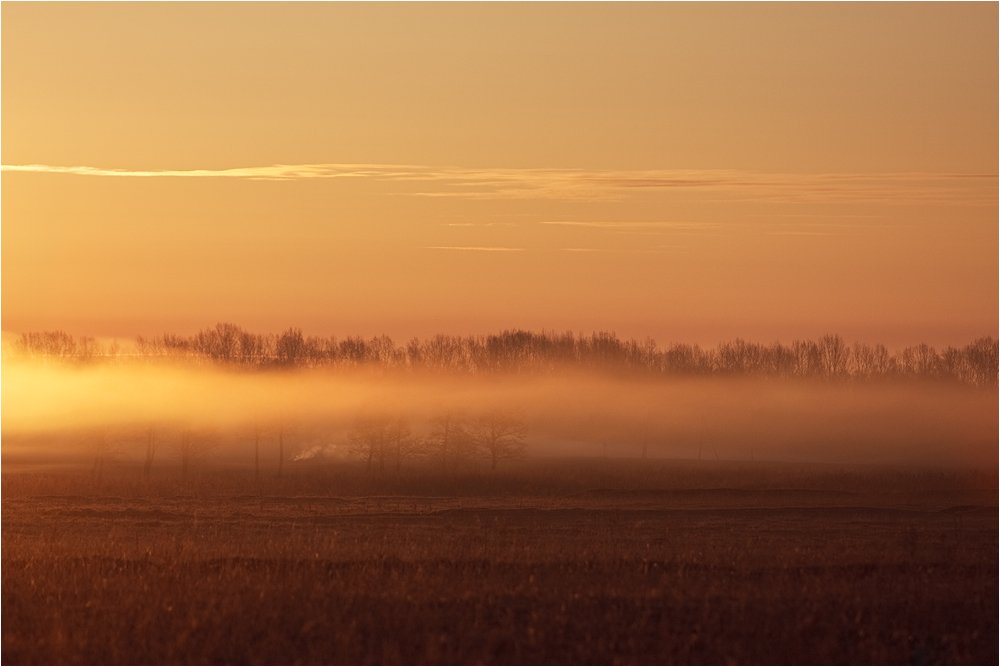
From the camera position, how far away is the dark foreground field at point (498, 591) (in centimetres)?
1833

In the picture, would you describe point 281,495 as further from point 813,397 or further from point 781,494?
point 813,397

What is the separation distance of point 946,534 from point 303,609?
19.7 meters

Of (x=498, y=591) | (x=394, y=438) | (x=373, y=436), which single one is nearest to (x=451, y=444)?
Result: (x=394, y=438)

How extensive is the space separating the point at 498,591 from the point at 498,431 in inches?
3287

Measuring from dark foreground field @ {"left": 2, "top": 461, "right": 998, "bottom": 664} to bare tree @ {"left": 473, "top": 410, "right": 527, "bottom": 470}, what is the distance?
6472 cm

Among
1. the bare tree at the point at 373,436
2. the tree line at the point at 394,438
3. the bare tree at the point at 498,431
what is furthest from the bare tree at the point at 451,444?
the bare tree at the point at 373,436

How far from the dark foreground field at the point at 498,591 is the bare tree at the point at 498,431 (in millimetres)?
64721

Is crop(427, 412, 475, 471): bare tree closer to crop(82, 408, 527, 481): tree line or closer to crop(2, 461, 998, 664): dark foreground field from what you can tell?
crop(82, 408, 527, 481): tree line

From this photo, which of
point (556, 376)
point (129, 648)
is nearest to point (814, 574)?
point (129, 648)

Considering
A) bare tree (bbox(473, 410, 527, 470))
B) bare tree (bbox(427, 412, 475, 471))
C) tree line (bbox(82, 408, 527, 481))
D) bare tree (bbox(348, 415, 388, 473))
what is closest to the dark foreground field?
bare tree (bbox(348, 415, 388, 473))

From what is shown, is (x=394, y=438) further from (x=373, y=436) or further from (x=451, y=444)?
(x=451, y=444)

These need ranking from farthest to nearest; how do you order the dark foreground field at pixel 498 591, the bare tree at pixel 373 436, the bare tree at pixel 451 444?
the bare tree at pixel 451 444
the bare tree at pixel 373 436
the dark foreground field at pixel 498 591

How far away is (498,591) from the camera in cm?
2172

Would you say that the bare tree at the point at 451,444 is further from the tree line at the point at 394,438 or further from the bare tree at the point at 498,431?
the bare tree at the point at 498,431
